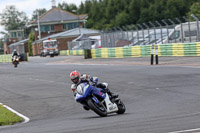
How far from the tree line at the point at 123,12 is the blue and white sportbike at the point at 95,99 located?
229ft

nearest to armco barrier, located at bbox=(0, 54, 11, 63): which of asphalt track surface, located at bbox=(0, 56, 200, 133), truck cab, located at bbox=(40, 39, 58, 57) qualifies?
truck cab, located at bbox=(40, 39, 58, 57)

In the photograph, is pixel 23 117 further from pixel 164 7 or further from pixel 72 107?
pixel 164 7

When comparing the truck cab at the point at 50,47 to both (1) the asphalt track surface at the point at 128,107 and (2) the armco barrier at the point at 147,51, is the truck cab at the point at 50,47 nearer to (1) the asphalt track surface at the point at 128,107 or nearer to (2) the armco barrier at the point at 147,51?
(2) the armco barrier at the point at 147,51

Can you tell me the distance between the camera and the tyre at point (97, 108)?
10844 mm

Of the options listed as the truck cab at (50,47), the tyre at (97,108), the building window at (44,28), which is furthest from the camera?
the building window at (44,28)

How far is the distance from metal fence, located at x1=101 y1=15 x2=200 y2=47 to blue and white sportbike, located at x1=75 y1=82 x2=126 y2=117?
20.3 metres

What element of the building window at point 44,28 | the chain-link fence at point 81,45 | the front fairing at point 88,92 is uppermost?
the building window at point 44,28

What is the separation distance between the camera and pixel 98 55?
48.2 metres

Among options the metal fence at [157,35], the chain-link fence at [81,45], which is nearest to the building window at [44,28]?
the chain-link fence at [81,45]

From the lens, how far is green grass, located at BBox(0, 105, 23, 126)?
38.7ft

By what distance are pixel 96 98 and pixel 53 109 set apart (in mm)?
3503

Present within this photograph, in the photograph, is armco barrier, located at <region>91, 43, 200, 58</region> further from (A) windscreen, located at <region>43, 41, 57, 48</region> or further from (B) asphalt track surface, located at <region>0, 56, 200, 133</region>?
(A) windscreen, located at <region>43, 41, 57, 48</region>

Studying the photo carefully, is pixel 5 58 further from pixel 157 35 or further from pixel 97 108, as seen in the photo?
Answer: pixel 97 108

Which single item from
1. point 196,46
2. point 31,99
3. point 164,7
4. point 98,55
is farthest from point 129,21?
point 31,99
